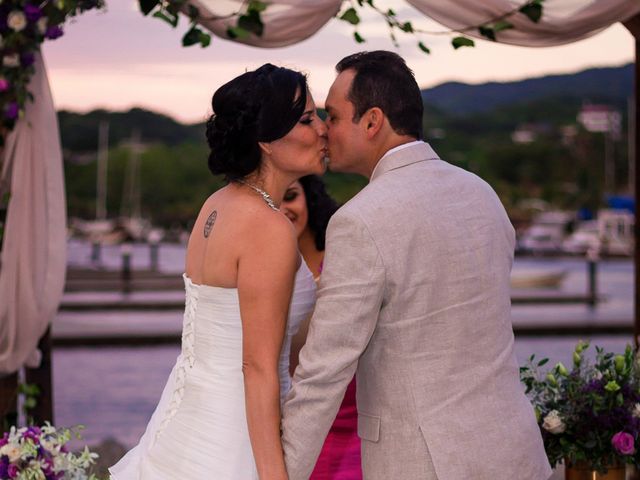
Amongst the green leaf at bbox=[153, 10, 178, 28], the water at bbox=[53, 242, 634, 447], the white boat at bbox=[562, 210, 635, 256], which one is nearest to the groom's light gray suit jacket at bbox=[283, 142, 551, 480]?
the green leaf at bbox=[153, 10, 178, 28]

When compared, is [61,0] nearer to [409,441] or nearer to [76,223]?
[409,441]

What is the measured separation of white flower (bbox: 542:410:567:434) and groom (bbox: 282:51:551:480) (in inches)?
58.9

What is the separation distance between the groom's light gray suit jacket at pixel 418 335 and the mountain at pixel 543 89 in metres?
139

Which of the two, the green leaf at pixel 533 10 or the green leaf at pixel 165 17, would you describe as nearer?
the green leaf at pixel 165 17

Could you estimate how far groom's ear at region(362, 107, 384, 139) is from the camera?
2.49 metres

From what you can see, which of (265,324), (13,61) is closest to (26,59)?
(13,61)

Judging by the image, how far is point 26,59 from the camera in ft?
17.1

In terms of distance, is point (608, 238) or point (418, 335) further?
point (608, 238)

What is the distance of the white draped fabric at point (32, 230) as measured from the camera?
5.25 metres

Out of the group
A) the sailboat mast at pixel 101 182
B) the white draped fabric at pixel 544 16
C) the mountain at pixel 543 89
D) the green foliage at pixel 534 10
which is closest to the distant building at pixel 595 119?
the mountain at pixel 543 89

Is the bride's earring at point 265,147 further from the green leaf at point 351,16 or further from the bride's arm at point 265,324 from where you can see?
the green leaf at point 351,16

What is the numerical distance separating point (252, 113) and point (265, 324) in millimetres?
546

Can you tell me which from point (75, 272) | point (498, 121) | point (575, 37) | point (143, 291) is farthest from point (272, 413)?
point (498, 121)

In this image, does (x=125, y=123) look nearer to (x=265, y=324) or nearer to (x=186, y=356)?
(x=186, y=356)
